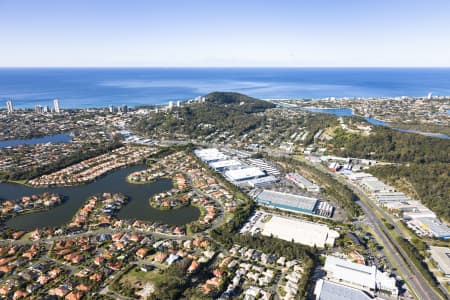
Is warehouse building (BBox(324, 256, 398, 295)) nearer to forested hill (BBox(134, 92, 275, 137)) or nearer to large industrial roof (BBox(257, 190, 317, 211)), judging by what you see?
large industrial roof (BBox(257, 190, 317, 211))

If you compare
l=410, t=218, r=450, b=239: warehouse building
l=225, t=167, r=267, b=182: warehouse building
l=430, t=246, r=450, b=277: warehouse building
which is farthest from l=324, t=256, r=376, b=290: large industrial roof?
l=225, t=167, r=267, b=182: warehouse building

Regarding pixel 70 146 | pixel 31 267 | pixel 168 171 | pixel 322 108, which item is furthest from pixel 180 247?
pixel 322 108

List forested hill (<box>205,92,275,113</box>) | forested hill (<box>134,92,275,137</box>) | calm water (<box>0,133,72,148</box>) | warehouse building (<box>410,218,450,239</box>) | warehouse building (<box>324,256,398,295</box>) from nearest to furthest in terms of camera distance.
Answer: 1. warehouse building (<box>324,256,398,295</box>)
2. warehouse building (<box>410,218,450,239</box>)
3. calm water (<box>0,133,72,148</box>)
4. forested hill (<box>134,92,275,137</box>)
5. forested hill (<box>205,92,275,113</box>)

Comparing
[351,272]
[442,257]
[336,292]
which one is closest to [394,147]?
[442,257]

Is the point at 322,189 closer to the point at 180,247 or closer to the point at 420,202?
the point at 420,202

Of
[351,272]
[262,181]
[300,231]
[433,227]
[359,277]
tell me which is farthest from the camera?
[262,181]

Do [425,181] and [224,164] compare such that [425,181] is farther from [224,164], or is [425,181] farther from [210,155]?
[210,155]

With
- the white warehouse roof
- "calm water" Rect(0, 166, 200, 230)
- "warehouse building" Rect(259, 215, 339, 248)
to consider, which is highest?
the white warehouse roof
